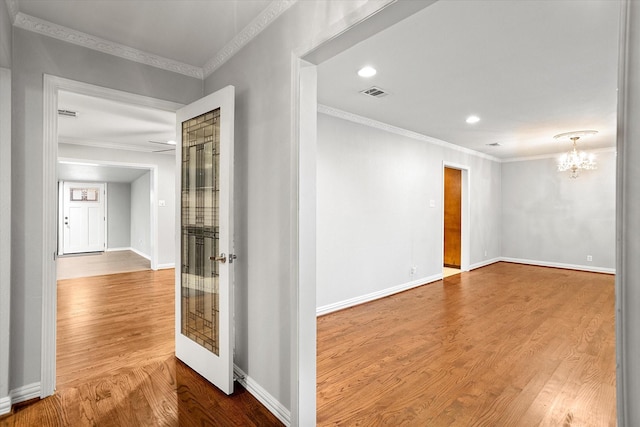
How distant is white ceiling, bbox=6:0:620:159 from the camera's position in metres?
2.08

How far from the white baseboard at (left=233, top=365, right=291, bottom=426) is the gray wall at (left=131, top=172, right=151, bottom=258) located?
7.10 metres

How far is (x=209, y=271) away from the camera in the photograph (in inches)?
98.5

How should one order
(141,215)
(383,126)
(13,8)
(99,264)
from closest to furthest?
1. (13,8)
2. (383,126)
3. (99,264)
4. (141,215)

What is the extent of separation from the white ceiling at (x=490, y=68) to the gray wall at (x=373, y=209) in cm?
44

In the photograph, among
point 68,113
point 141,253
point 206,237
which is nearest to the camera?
point 206,237

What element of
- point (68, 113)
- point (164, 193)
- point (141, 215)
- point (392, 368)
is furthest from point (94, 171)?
point (392, 368)

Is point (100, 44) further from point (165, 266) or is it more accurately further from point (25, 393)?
point (165, 266)

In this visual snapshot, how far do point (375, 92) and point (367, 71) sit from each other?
551 millimetres

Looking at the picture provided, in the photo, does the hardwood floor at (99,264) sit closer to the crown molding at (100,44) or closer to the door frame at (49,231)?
the door frame at (49,231)

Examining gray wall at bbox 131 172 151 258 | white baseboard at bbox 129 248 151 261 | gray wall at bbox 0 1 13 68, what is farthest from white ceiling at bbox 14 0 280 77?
white baseboard at bbox 129 248 151 261

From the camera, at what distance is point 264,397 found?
83.8 inches

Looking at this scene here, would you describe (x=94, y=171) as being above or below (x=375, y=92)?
below

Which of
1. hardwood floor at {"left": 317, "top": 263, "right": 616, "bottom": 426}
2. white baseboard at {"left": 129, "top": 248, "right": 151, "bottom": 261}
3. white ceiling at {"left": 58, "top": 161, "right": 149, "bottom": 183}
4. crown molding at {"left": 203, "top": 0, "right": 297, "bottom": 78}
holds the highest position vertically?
crown molding at {"left": 203, "top": 0, "right": 297, "bottom": 78}

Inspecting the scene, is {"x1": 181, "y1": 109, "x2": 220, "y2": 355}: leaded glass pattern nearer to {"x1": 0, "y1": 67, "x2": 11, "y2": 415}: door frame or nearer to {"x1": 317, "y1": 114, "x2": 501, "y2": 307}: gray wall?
{"x1": 0, "y1": 67, "x2": 11, "y2": 415}: door frame
